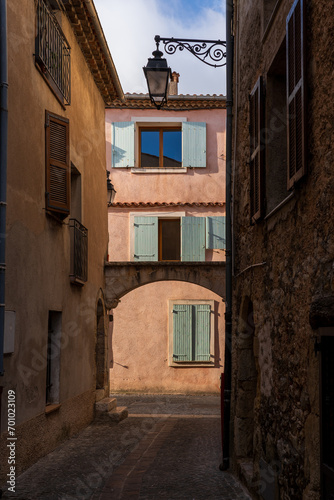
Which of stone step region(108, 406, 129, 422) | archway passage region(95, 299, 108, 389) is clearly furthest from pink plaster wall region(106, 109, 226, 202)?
stone step region(108, 406, 129, 422)

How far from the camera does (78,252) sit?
38.0ft

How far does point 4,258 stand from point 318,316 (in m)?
3.95

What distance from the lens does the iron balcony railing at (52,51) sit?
9.18 metres

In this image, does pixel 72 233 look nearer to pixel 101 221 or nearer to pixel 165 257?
pixel 101 221

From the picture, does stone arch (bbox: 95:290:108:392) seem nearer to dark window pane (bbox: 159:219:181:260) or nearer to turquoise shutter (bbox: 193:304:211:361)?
dark window pane (bbox: 159:219:181:260)

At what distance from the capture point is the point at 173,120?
19344 mm

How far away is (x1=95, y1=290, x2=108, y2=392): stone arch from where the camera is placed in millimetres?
13984

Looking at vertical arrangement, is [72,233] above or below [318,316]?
above

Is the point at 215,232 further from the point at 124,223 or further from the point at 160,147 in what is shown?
the point at 160,147

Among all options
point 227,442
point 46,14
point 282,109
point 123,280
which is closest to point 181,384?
point 123,280

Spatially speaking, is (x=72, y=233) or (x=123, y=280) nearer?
(x=72, y=233)

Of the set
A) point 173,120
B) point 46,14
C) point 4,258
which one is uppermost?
point 173,120

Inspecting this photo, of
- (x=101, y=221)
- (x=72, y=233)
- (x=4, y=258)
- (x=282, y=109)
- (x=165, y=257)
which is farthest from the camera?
(x=165, y=257)

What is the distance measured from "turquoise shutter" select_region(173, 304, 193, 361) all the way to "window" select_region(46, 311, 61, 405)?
894 cm
